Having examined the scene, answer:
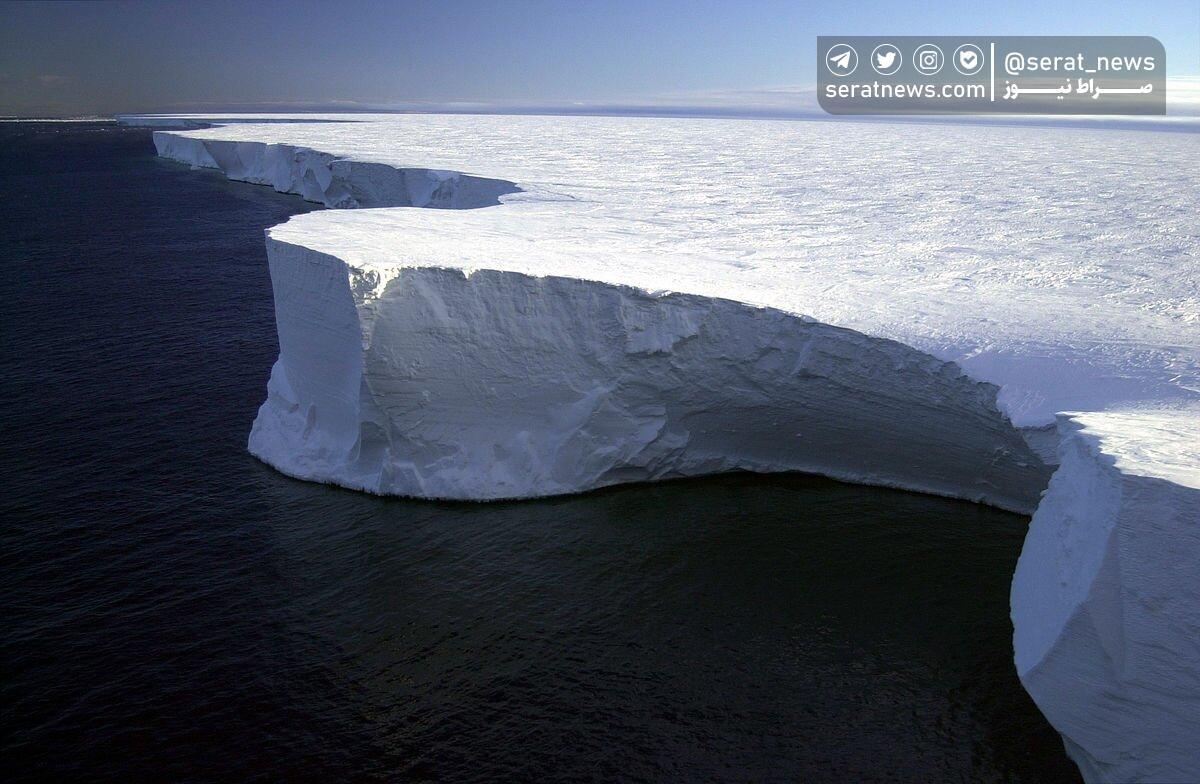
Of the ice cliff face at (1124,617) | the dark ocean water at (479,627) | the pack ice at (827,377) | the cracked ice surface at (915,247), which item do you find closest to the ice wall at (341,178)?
the cracked ice surface at (915,247)

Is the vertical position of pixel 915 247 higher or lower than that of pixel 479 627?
higher

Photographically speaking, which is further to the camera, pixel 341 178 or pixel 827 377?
pixel 341 178

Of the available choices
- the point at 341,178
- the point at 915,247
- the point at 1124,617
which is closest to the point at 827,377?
the point at 915,247


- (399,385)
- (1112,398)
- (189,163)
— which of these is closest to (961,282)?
(1112,398)

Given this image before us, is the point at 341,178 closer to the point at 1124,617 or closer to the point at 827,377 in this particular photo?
the point at 827,377

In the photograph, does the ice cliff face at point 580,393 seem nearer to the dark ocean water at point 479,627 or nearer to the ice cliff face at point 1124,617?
the dark ocean water at point 479,627

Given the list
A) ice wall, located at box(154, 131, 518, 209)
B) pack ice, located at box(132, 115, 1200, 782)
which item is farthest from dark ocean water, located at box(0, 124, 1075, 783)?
ice wall, located at box(154, 131, 518, 209)

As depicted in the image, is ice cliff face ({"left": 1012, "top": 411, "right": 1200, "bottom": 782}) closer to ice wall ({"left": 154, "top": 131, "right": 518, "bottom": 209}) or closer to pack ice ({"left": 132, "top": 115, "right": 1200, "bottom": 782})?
pack ice ({"left": 132, "top": 115, "right": 1200, "bottom": 782})
